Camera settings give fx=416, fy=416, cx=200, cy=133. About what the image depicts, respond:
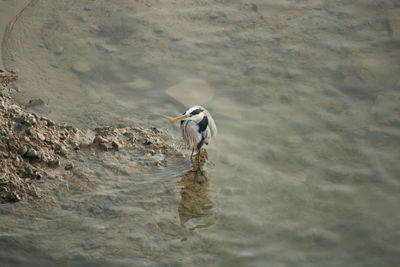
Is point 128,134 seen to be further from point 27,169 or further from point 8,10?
point 8,10

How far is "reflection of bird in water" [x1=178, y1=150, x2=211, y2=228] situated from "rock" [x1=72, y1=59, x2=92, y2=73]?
246cm

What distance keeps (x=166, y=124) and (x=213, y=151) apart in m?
0.75

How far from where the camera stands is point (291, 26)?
7.49 m

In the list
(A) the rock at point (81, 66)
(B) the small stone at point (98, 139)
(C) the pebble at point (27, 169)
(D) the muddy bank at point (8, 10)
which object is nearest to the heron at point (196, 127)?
(B) the small stone at point (98, 139)

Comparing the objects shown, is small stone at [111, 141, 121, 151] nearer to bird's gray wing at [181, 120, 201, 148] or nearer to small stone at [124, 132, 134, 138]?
small stone at [124, 132, 134, 138]

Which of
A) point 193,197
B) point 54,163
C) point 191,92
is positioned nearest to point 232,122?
point 191,92

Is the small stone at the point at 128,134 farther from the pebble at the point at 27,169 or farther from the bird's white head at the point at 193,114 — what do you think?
the pebble at the point at 27,169

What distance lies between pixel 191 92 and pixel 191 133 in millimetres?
1377

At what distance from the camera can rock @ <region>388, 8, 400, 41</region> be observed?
7.32 metres

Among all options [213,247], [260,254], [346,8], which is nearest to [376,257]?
[260,254]

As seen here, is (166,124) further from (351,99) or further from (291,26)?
(291,26)

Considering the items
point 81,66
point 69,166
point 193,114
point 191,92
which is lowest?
point 69,166

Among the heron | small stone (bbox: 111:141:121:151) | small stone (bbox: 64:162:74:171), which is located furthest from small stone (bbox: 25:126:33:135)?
the heron

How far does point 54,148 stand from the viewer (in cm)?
470
